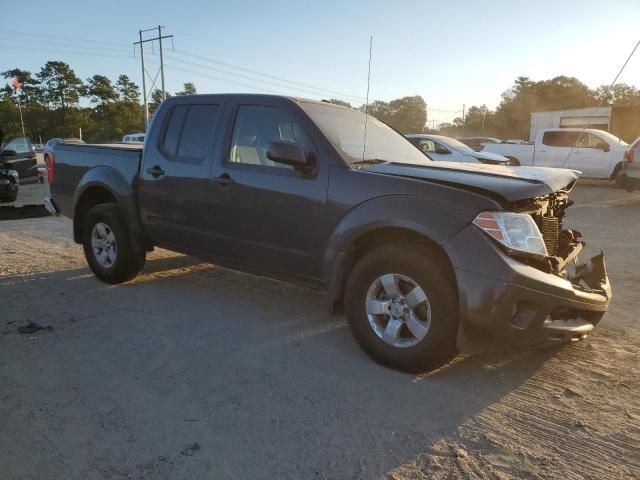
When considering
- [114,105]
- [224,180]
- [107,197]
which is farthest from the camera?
[114,105]

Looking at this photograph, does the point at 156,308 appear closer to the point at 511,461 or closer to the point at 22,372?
the point at 22,372

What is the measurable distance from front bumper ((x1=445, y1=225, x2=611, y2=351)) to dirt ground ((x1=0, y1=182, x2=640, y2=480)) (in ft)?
1.25

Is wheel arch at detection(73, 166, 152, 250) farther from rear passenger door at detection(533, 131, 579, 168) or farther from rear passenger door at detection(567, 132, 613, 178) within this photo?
rear passenger door at detection(533, 131, 579, 168)

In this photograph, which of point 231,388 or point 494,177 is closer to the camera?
point 231,388

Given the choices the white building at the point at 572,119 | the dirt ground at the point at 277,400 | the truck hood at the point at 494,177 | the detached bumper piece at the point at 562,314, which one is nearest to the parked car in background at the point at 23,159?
the dirt ground at the point at 277,400

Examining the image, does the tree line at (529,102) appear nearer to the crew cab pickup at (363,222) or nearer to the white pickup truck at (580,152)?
the white pickup truck at (580,152)

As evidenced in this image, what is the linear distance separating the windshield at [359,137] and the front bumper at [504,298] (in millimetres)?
1198

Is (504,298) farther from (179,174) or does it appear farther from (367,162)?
(179,174)

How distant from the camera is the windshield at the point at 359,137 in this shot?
3.84 meters

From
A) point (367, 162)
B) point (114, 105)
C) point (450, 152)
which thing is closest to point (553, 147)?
point (450, 152)

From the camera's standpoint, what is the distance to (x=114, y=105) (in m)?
86.9

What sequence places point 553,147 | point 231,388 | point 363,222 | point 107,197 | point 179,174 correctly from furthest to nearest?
1. point 553,147
2. point 107,197
3. point 179,174
4. point 363,222
5. point 231,388

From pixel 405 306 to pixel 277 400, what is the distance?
3.26 feet

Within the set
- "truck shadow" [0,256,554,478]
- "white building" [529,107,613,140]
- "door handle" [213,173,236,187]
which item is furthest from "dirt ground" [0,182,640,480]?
"white building" [529,107,613,140]
